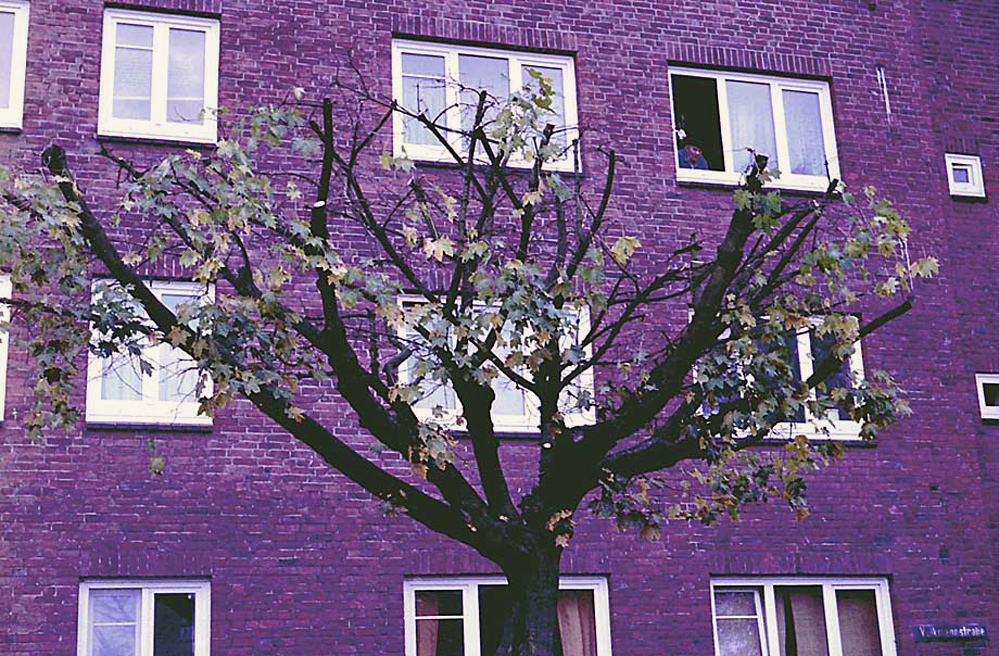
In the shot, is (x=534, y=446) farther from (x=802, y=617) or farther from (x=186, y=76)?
(x=186, y=76)

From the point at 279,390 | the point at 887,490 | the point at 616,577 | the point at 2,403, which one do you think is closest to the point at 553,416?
the point at 279,390

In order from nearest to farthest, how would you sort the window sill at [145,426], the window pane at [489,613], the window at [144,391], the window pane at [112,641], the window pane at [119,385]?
the window pane at [112,641], the window sill at [145,426], the window at [144,391], the window pane at [119,385], the window pane at [489,613]

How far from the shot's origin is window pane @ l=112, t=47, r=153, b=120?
1500 cm

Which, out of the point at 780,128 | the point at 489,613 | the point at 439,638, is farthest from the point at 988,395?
the point at 439,638

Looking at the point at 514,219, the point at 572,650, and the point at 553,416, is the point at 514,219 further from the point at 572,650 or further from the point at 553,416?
the point at 553,416

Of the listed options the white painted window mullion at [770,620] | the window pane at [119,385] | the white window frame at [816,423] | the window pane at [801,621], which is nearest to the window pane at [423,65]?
the window pane at [119,385]

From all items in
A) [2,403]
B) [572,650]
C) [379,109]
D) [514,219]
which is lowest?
[572,650]

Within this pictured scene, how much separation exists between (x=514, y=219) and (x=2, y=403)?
5.41 metres

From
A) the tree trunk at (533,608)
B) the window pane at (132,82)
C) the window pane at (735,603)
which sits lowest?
the tree trunk at (533,608)

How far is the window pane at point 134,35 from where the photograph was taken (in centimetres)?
1522

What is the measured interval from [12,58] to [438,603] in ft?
22.5

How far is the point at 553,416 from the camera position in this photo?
10.0 metres

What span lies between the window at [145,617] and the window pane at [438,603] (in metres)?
2.05

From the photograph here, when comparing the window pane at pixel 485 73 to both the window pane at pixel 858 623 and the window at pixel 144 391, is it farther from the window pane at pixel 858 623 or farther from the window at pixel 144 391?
the window pane at pixel 858 623
